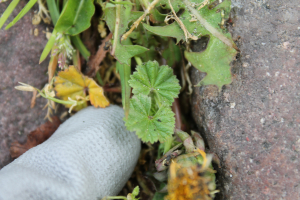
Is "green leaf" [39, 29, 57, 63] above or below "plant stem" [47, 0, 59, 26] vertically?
below

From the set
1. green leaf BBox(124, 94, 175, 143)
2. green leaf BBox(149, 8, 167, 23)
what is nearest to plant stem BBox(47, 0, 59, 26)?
green leaf BBox(149, 8, 167, 23)

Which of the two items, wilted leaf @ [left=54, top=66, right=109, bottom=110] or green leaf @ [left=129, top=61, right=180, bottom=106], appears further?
wilted leaf @ [left=54, top=66, right=109, bottom=110]

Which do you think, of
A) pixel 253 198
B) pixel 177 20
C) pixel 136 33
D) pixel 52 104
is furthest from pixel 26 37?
pixel 253 198

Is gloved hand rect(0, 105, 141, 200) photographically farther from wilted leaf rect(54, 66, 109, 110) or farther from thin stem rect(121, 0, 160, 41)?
thin stem rect(121, 0, 160, 41)

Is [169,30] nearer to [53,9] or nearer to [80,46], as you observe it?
[80,46]

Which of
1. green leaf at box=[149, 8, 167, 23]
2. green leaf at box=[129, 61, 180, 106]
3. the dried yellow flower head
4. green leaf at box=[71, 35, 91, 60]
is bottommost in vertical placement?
the dried yellow flower head

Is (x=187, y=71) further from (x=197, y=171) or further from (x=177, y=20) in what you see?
(x=197, y=171)

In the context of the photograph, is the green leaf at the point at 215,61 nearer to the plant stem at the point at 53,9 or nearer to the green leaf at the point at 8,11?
the plant stem at the point at 53,9

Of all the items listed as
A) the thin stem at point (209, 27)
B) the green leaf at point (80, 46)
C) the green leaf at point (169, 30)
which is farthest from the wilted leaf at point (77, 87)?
the thin stem at point (209, 27)
